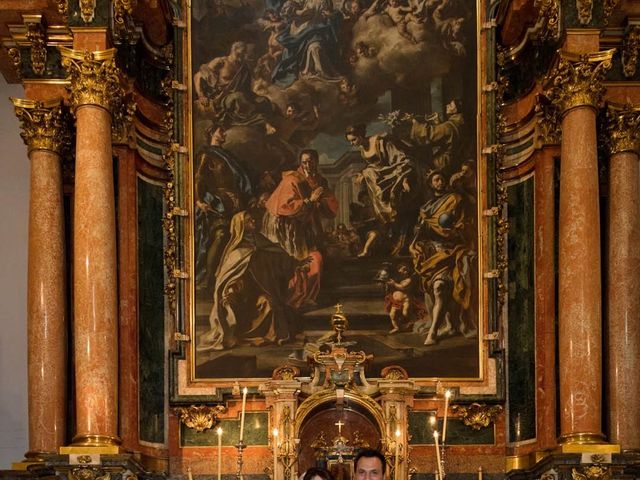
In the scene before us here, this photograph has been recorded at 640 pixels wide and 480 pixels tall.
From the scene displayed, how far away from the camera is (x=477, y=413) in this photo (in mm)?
22172

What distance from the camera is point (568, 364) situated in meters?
20.4

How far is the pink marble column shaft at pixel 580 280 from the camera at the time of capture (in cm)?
2022

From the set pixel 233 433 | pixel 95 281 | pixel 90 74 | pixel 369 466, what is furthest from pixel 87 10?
pixel 369 466

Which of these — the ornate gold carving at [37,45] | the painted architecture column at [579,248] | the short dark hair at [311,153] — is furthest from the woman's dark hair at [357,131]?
the ornate gold carving at [37,45]

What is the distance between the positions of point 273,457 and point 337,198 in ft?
13.0

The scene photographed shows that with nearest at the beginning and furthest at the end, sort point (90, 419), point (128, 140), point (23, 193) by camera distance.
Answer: point (90, 419) < point (128, 140) < point (23, 193)

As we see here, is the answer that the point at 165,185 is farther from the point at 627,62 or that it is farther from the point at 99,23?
the point at 627,62

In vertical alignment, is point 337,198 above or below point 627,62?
below

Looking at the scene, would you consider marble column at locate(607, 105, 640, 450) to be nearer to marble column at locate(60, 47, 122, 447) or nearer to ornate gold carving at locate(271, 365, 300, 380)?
ornate gold carving at locate(271, 365, 300, 380)

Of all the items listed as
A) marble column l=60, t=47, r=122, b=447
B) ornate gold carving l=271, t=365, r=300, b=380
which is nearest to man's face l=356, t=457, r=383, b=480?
marble column l=60, t=47, r=122, b=447

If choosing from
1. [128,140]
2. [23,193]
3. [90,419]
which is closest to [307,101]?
[128,140]

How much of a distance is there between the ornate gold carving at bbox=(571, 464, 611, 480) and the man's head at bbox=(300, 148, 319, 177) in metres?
5.96

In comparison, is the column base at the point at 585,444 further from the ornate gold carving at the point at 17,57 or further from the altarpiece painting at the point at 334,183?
the ornate gold carving at the point at 17,57

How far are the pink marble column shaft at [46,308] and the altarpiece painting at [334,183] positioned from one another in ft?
6.79
